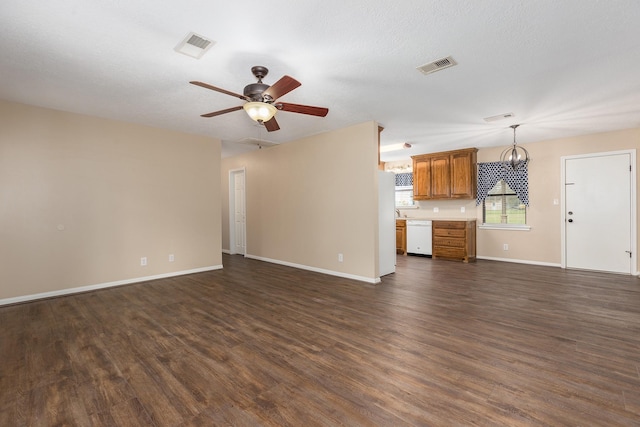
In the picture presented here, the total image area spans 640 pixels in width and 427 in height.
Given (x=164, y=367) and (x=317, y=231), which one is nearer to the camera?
(x=164, y=367)

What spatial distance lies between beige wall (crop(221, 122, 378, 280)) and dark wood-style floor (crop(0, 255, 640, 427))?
1.00 meters

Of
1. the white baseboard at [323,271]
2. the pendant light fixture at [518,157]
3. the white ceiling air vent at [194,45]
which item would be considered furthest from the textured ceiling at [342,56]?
the white baseboard at [323,271]

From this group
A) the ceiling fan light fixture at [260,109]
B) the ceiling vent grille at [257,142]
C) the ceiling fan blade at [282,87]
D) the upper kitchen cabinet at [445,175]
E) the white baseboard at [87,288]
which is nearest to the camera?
the ceiling fan blade at [282,87]

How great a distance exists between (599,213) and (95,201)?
327 inches

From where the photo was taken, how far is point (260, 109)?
2.63m

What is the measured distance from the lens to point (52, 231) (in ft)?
12.9

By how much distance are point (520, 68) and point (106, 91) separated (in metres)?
4.38

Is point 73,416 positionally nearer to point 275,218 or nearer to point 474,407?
point 474,407

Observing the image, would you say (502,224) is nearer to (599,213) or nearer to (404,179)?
(599,213)

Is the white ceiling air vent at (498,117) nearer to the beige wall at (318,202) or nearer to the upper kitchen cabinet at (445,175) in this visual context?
the beige wall at (318,202)

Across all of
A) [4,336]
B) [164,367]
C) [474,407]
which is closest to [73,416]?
[164,367]

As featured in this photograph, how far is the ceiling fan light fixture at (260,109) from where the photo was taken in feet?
8.54

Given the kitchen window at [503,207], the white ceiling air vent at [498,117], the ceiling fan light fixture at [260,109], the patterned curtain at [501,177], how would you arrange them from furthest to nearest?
the kitchen window at [503,207] → the patterned curtain at [501,177] → the white ceiling air vent at [498,117] → the ceiling fan light fixture at [260,109]

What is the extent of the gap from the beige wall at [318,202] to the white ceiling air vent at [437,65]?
1598mm
